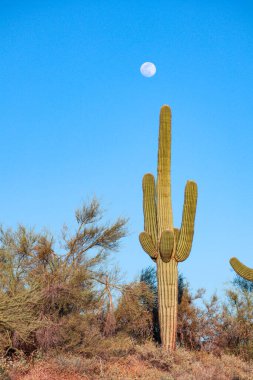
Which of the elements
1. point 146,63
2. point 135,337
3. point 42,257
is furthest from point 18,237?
point 146,63

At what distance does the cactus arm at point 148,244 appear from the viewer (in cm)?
2234

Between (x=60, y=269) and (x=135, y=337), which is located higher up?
(x=60, y=269)

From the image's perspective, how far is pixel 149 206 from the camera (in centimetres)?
2280

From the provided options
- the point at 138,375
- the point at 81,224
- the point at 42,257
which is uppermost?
the point at 81,224

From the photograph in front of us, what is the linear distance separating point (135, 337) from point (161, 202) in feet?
20.3

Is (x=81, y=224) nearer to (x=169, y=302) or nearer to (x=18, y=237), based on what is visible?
(x=18, y=237)

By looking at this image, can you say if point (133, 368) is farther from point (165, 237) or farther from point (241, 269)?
point (241, 269)

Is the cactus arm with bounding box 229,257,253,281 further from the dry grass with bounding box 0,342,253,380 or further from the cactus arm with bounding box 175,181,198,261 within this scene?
the dry grass with bounding box 0,342,253,380

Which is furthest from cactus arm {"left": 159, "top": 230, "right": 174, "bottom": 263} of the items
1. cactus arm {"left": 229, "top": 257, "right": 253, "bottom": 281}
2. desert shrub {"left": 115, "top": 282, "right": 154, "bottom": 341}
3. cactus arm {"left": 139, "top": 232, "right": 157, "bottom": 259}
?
cactus arm {"left": 229, "top": 257, "right": 253, "bottom": 281}

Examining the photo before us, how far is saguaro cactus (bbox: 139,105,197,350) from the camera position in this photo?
2203cm

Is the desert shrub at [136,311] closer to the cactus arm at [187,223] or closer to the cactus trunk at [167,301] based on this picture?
the cactus trunk at [167,301]

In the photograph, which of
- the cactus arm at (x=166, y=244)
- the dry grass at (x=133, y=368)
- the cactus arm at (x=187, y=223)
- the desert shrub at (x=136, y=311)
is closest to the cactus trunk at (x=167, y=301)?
the cactus arm at (x=166, y=244)

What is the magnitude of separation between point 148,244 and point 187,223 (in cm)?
185

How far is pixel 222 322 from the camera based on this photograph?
79.6 feet
